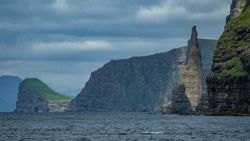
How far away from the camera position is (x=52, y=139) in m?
138

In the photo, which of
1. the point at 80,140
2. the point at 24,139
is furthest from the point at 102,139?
the point at 24,139

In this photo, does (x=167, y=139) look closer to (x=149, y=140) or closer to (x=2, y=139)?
(x=149, y=140)

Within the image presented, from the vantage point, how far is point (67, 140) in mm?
133500

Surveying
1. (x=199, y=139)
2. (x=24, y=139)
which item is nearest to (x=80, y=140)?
(x=24, y=139)

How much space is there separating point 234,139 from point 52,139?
1414 inches

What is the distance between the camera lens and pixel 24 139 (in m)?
138

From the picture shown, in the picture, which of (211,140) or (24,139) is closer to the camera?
(211,140)

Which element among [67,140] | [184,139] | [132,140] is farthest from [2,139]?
[184,139]

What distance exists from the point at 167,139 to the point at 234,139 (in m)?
12.9

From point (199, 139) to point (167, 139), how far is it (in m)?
6.43

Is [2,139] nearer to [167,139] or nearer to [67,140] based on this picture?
[67,140]

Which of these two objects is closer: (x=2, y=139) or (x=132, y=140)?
(x=132, y=140)

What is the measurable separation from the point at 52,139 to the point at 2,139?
10836 millimetres

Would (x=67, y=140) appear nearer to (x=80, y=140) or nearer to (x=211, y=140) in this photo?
(x=80, y=140)
